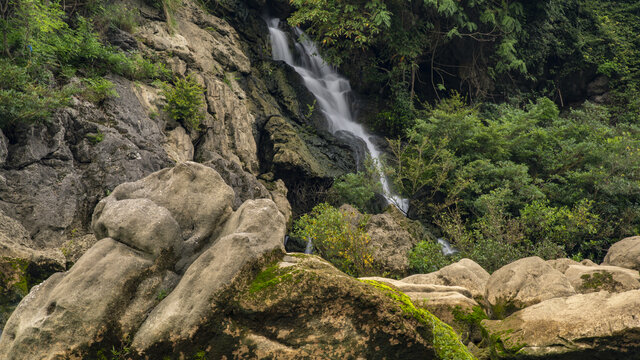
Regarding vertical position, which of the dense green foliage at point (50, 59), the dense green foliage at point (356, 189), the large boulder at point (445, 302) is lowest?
the dense green foliage at point (356, 189)

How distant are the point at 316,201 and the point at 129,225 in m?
12.7

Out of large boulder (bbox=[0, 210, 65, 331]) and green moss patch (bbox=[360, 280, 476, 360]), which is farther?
large boulder (bbox=[0, 210, 65, 331])

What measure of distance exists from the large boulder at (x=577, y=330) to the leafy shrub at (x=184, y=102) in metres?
10.5

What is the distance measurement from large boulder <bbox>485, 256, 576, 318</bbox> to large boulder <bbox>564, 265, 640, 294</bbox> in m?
1.07

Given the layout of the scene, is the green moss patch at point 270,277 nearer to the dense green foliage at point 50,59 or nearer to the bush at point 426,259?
the dense green foliage at point 50,59

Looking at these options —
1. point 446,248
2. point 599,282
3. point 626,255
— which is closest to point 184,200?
point 599,282

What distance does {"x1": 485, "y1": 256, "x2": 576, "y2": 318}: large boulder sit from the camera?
23.6 feet

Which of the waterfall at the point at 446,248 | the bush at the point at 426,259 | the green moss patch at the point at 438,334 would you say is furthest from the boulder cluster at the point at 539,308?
the waterfall at the point at 446,248

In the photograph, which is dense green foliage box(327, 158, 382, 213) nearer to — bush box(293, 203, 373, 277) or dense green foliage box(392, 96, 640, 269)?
dense green foliage box(392, 96, 640, 269)

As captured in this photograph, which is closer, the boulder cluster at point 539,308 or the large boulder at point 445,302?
the boulder cluster at point 539,308

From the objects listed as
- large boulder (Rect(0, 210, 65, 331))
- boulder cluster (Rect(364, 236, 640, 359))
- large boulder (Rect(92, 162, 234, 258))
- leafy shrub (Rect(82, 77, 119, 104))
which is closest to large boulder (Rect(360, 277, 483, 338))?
boulder cluster (Rect(364, 236, 640, 359))

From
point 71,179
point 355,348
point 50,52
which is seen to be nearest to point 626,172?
point 355,348

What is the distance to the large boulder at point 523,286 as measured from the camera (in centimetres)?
718

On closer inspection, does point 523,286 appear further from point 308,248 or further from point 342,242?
point 308,248
